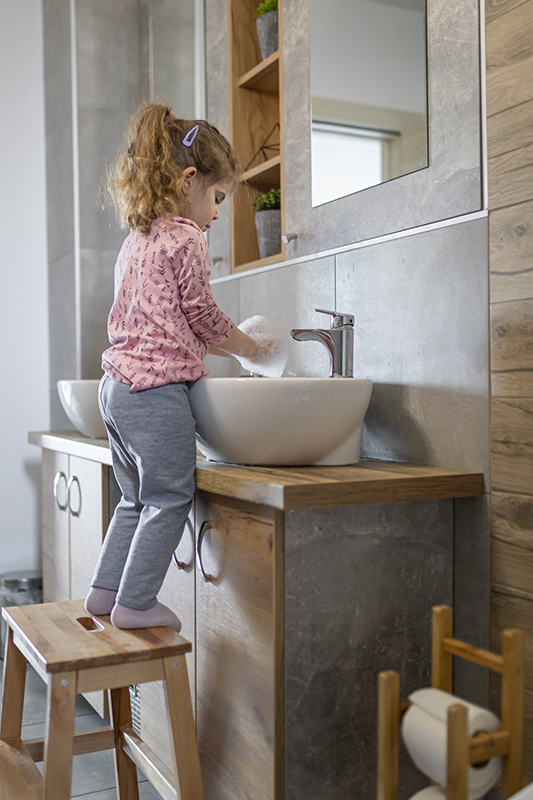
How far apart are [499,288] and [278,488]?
508 mm

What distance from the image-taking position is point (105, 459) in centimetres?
180

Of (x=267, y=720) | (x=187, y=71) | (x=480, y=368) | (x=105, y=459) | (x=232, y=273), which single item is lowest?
(x=267, y=720)

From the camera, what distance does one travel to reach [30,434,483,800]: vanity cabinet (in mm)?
1140

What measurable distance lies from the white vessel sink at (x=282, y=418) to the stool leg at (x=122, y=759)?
2.02 feet

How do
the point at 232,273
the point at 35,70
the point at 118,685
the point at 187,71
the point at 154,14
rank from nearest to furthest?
the point at 118,685
the point at 232,273
the point at 187,71
the point at 154,14
the point at 35,70

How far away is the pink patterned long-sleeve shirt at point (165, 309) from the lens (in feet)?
4.25

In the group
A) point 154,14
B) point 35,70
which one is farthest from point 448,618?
point 35,70

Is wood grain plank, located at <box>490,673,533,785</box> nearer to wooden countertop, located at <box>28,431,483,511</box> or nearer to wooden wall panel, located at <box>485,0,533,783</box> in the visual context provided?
wooden wall panel, located at <box>485,0,533,783</box>

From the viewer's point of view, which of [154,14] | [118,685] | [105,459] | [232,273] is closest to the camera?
[118,685]

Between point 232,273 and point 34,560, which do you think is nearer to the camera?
point 232,273

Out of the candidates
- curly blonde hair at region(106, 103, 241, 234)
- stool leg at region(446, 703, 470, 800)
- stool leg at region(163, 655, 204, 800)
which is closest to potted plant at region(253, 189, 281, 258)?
curly blonde hair at region(106, 103, 241, 234)

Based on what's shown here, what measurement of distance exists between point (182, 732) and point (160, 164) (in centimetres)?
100

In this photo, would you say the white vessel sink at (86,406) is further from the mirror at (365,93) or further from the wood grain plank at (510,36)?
the wood grain plank at (510,36)

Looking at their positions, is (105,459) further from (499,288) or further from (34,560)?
(34,560)
